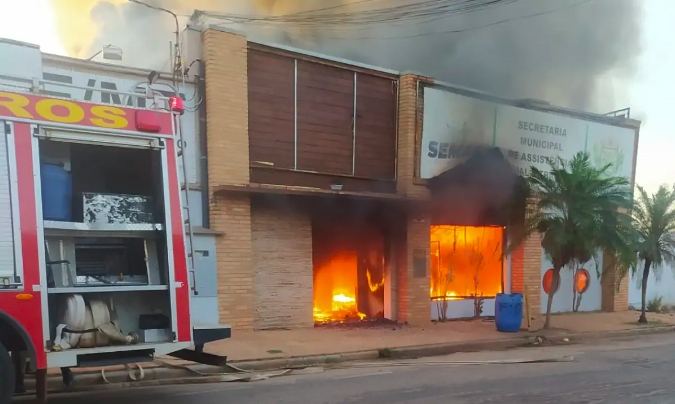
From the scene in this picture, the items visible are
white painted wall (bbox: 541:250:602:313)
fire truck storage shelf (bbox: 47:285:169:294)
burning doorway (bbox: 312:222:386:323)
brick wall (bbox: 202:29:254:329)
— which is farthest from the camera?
white painted wall (bbox: 541:250:602:313)

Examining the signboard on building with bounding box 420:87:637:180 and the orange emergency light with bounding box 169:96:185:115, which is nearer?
the orange emergency light with bounding box 169:96:185:115

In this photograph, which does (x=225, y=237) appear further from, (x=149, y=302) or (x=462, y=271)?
(x=462, y=271)

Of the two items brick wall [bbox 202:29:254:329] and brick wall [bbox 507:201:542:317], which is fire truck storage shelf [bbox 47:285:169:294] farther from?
brick wall [bbox 507:201:542:317]

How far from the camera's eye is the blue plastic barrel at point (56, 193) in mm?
4691

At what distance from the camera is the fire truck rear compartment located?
185 inches

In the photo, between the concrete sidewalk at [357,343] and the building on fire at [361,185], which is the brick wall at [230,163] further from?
the concrete sidewalk at [357,343]

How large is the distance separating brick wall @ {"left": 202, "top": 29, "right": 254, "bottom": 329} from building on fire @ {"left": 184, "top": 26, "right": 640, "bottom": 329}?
0.07 ft

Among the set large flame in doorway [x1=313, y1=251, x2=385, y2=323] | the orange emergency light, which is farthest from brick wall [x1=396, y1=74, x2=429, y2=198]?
the orange emergency light

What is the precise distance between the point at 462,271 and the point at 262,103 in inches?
242

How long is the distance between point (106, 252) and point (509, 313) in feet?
28.1

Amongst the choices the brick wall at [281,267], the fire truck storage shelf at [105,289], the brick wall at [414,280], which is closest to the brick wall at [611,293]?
the brick wall at [414,280]

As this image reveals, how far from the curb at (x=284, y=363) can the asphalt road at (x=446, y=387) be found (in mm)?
275

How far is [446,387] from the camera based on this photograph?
6.56 metres

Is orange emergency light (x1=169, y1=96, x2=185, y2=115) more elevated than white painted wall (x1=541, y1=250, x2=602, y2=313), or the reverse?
orange emergency light (x1=169, y1=96, x2=185, y2=115)
